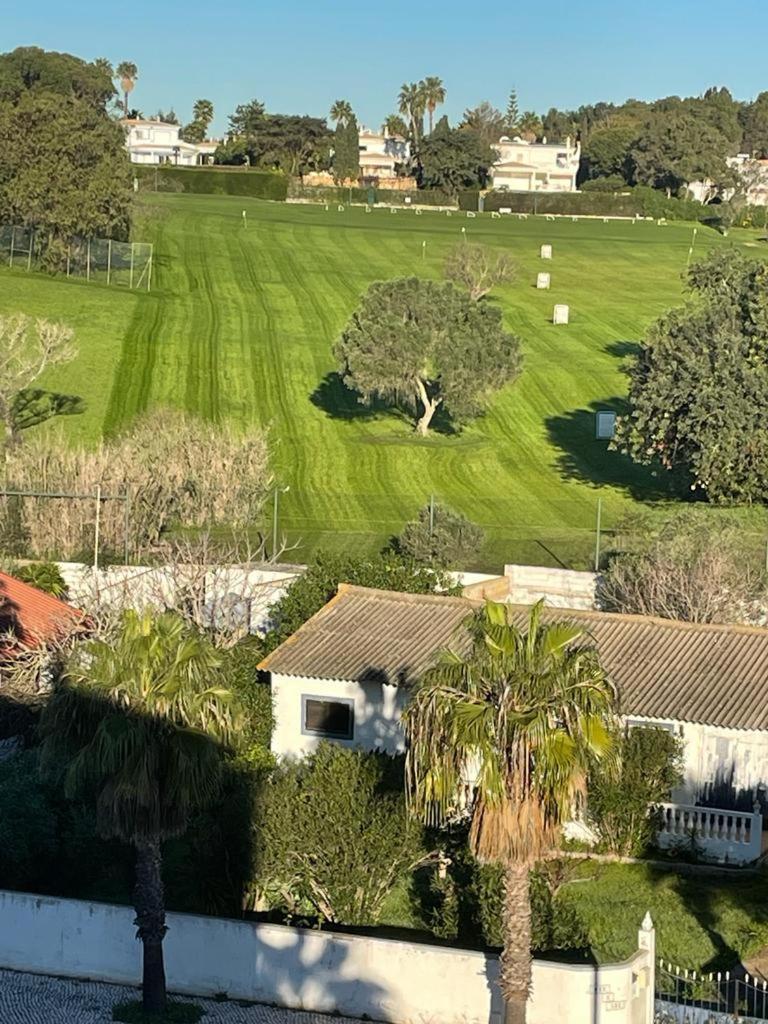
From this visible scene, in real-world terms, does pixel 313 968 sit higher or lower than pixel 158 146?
lower

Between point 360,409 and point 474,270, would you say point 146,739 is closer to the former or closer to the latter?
point 360,409

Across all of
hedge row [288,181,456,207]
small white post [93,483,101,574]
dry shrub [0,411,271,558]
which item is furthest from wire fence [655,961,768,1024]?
hedge row [288,181,456,207]

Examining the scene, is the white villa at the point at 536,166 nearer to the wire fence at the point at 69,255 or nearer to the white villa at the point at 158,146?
the white villa at the point at 158,146

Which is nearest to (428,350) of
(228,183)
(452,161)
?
(228,183)

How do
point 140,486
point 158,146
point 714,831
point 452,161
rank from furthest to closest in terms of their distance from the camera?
1. point 158,146
2. point 452,161
3. point 140,486
4. point 714,831

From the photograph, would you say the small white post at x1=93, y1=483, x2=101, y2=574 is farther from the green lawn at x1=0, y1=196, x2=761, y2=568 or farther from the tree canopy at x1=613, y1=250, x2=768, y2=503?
the tree canopy at x1=613, y1=250, x2=768, y2=503

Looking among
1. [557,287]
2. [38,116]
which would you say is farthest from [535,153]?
[38,116]

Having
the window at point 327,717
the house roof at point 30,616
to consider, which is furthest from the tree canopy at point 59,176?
the window at point 327,717

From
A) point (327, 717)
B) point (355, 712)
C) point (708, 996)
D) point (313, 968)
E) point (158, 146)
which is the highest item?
point (158, 146)
